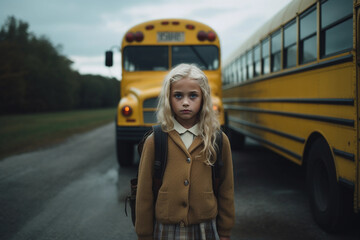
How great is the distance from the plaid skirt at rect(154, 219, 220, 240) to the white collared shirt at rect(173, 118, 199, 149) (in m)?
0.41

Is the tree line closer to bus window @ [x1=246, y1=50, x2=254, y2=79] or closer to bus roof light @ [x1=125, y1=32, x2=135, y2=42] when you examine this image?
bus roof light @ [x1=125, y1=32, x2=135, y2=42]

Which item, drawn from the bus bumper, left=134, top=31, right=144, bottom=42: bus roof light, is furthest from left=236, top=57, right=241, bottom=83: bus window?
the bus bumper

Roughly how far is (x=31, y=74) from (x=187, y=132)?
1839 inches

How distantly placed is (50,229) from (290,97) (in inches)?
125

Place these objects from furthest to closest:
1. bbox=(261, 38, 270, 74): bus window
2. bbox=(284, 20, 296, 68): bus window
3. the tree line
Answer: the tree line < bbox=(261, 38, 270, 74): bus window < bbox=(284, 20, 296, 68): bus window

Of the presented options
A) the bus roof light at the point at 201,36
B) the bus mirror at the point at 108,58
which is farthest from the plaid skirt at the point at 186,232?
the bus mirror at the point at 108,58

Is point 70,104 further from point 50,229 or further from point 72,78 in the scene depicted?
point 50,229

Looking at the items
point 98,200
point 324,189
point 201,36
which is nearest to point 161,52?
point 201,36

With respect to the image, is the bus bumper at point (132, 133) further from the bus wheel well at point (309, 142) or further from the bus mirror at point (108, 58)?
the bus wheel well at point (309, 142)

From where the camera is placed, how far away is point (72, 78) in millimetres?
53000

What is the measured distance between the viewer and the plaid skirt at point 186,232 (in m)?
1.81

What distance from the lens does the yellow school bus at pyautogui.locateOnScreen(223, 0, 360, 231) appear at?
300 centimetres

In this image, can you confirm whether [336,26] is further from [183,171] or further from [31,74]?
[31,74]

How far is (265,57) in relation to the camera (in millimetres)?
6109
